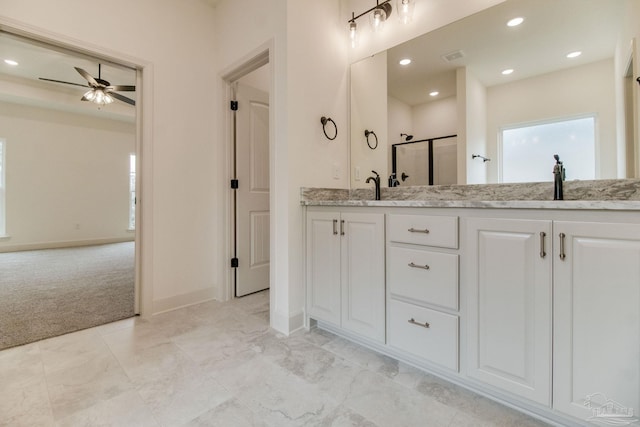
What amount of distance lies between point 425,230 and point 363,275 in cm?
47

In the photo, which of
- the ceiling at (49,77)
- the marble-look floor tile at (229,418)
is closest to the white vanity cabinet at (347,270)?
the marble-look floor tile at (229,418)

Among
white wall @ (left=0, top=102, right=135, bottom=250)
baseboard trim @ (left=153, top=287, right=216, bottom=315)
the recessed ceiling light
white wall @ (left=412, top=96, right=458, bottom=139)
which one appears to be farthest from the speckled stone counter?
white wall @ (left=0, top=102, right=135, bottom=250)

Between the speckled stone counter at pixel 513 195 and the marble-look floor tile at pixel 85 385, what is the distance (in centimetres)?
142

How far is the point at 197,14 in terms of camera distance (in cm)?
254

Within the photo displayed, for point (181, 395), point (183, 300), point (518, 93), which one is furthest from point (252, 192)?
point (518, 93)

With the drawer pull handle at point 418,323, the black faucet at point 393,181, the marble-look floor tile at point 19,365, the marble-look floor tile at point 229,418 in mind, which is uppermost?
the black faucet at point 393,181

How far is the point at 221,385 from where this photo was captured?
4.44 ft

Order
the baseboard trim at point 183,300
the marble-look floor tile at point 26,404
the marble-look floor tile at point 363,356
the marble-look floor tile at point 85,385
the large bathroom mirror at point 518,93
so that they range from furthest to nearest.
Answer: the baseboard trim at point 183,300
the marble-look floor tile at point 363,356
the large bathroom mirror at point 518,93
the marble-look floor tile at point 85,385
the marble-look floor tile at point 26,404

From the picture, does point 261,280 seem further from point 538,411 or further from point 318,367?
point 538,411

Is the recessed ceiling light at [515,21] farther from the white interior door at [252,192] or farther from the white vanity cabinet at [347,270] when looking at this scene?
the white interior door at [252,192]

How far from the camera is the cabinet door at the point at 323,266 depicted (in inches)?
70.5

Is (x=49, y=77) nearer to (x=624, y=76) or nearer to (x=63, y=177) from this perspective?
(x=63, y=177)

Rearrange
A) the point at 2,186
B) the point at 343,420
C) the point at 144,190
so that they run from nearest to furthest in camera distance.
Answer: the point at 343,420 < the point at 144,190 < the point at 2,186

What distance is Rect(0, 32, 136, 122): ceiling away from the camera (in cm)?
376
